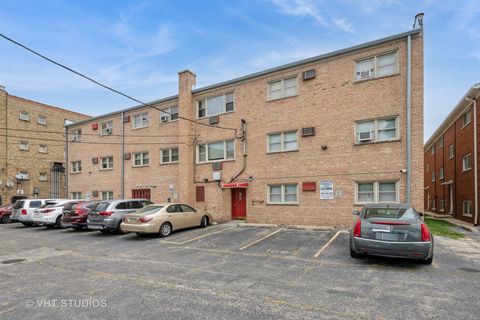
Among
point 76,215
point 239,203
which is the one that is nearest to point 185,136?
point 239,203

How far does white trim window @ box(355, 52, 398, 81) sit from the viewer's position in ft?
40.9

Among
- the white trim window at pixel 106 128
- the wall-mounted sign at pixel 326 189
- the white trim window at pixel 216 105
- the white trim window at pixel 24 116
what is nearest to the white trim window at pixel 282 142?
the wall-mounted sign at pixel 326 189

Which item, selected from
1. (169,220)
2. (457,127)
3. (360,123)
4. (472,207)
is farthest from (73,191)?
(457,127)

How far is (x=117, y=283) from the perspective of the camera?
5.95 meters

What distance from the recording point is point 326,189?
43.8 feet

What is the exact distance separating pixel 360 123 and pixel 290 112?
11.4 feet

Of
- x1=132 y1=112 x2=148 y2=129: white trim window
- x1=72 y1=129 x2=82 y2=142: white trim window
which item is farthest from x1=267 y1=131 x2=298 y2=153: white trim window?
x1=72 y1=129 x2=82 y2=142: white trim window

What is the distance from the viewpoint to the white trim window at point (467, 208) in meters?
17.9

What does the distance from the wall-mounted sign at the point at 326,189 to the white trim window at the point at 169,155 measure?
9.77m

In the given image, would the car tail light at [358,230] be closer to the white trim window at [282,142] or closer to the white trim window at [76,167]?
the white trim window at [282,142]

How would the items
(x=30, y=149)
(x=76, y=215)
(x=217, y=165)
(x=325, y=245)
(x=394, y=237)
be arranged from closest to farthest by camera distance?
1. (x=394, y=237)
2. (x=325, y=245)
3. (x=76, y=215)
4. (x=217, y=165)
5. (x=30, y=149)

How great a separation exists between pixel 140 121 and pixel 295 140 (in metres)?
12.2

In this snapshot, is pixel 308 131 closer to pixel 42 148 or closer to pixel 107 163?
pixel 107 163

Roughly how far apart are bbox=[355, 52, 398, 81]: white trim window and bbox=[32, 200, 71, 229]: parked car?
56.8ft
